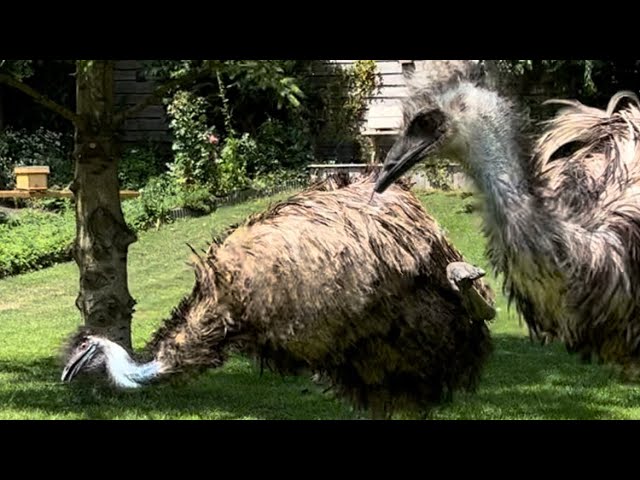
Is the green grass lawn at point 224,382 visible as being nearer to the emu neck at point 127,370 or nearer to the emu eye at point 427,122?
the emu neck at point 127,370

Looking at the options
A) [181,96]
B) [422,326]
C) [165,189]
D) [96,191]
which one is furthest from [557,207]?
[181,96]

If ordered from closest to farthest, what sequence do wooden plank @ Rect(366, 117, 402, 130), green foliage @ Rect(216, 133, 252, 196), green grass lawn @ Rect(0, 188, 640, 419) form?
green grass lawn @ Rect(0, 188, 640, 419) → green foliage @ Rect(216, 133, 252, 196) → wooden plank @ Rect(366, 117, 402, 130)

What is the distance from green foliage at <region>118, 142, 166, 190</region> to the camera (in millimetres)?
11602

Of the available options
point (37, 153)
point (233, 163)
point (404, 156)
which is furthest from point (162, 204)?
point (404, 156)

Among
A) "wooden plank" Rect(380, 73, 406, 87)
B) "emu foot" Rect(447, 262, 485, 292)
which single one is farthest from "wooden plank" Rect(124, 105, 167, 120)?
"emu foot" Rect(447, 262, 485, 292)

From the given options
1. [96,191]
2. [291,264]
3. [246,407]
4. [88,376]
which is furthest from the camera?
[246,407]

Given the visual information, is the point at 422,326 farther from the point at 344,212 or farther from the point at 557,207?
the point at 557,207

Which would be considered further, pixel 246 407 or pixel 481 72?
pixel 246 407

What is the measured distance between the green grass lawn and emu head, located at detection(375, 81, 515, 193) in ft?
4.18

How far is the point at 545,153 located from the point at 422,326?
2.37 ft

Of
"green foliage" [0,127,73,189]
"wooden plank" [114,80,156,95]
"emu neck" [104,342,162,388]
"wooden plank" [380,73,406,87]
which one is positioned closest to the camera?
"emu neck" [104,342,162,388]

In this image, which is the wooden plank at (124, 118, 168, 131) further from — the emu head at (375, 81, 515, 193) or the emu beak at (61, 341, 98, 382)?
the emu head at (375, 81, 515, 193)
